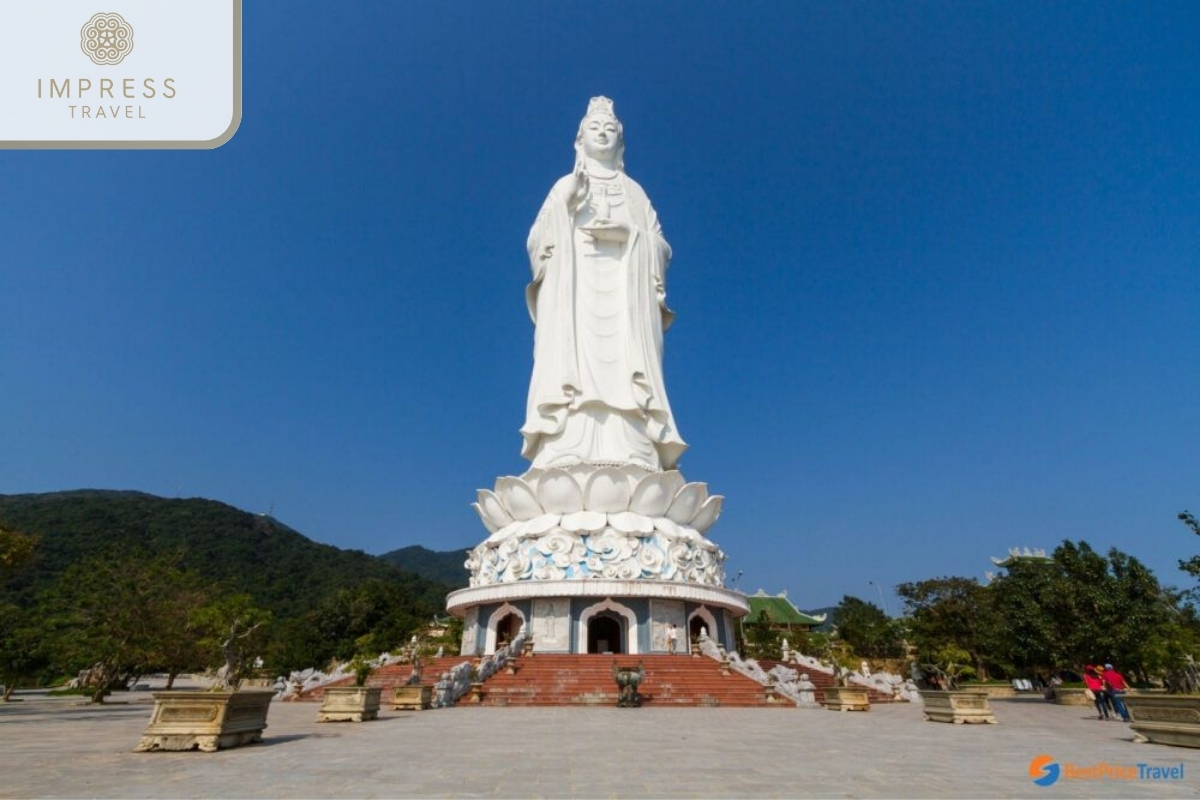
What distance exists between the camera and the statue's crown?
29672mm

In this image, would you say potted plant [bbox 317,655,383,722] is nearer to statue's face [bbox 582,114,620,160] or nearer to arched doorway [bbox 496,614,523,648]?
arched doorway [bbox 496,614,523,648]

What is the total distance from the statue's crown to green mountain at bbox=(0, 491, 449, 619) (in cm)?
3305

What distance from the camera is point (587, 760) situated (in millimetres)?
6949

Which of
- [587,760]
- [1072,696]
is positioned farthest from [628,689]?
[1072,696]

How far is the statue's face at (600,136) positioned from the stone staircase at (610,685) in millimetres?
19929

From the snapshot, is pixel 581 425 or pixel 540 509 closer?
pixel 540 509

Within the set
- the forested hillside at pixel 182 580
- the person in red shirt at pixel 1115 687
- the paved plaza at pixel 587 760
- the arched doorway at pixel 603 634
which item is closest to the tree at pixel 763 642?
the arched doorway at pixel 603 634

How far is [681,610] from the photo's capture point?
21812mm

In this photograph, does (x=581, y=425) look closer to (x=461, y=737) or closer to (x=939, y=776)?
(x=461, y=737)

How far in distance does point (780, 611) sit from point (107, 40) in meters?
47.0

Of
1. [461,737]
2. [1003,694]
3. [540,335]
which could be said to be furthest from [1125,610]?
[540,335]

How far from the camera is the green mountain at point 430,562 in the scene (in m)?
127

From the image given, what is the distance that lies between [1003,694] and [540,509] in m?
17.1

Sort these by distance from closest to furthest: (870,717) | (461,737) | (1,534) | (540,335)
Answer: (461,737), (870,717), (1,534), (540,335)
